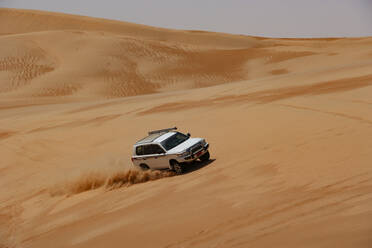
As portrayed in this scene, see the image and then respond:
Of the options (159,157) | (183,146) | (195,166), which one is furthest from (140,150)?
(195,166)

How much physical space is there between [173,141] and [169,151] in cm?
69

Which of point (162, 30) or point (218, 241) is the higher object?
point (162, 30)

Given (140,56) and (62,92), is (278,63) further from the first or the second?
(62,92)

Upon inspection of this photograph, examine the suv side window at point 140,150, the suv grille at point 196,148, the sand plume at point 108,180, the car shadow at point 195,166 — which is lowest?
the sand plume at point 108,180

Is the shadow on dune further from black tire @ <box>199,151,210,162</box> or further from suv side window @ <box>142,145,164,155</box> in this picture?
suv side window @ <box>142,145,164,155</box>

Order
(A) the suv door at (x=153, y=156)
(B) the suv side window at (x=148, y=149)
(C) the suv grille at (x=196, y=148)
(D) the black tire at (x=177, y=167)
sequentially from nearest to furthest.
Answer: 1. (D) the black tire at (x=177, y=167)
2. (C) the suv grille at (x=196, y=148)
3. (A) the suv door at (x=153, y=156)
4. (B) the suv side window at (x=148, y=149)

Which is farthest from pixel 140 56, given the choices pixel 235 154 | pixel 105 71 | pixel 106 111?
pixel 235 154

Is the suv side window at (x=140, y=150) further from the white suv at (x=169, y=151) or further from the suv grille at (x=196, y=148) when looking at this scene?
the suv grille at (x=196, y=148)

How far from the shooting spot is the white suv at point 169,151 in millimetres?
13688

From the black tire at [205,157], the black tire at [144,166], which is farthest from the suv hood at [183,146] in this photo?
the black tire at [144,166]

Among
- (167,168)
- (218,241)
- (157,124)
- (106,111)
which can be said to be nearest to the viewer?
(218,241)

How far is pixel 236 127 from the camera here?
62.8 feet

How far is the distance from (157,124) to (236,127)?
210 inches

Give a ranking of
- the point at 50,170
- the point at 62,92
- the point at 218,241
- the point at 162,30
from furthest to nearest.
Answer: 1. the point at 162,30
2. the point at 62,92
3. the point at 50,170
4. the point at 218,241
